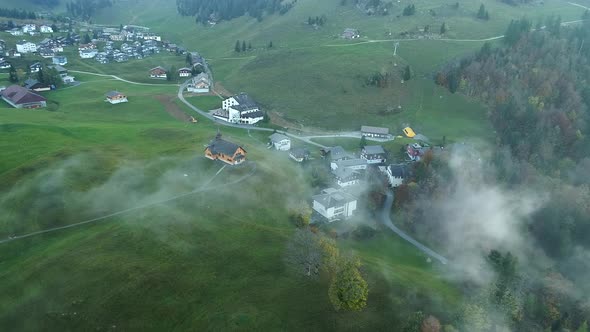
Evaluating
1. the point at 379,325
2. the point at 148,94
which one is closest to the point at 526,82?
the point at 379,325

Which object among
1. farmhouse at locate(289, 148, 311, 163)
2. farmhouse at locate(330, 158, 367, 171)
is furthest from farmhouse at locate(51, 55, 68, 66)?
farmhouse at locate(330, 158, 367, 171)

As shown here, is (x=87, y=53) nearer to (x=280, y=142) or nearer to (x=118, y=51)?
(x=118, y=51)

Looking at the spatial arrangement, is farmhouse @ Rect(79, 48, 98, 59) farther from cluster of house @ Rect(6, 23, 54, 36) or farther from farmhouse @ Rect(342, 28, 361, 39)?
farmhouse @ Rect(342, 28, 361, 39)

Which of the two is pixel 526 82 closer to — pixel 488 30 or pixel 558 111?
pixel 558 111

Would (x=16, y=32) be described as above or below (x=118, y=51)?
above

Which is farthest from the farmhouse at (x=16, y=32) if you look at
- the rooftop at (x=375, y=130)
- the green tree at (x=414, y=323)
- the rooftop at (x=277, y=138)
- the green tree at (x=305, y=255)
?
the green tree at (x=414, y=323)

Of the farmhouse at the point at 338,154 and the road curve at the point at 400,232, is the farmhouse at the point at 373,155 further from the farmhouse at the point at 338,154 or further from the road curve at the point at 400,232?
the road curve at the point at 400,232

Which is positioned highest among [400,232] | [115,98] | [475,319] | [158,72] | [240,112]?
[475,319]

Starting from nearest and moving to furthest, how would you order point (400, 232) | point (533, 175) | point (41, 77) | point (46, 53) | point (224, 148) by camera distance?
point (400, 232), point (224, 148), point (533, 175), point (41, 77), point (46, 53)

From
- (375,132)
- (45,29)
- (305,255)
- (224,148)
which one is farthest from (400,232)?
(45,29)
